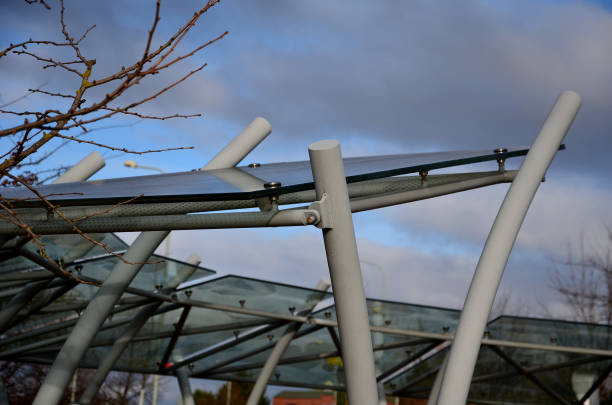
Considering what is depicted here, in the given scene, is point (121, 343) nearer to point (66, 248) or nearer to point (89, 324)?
point (66, 248)

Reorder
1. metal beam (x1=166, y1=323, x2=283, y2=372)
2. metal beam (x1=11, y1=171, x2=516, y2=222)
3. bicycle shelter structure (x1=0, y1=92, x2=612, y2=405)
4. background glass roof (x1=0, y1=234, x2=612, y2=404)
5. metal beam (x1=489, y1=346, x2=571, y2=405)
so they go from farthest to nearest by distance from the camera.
Answer: 1. metal beam (x1=489, y1=346, x2=571, y2=405)
2. metal beam (x1=166, y1=323, x2=283, y2=372)
3. background glass roof (x1=0, y1=234, x2=612, y2=404)
4. metal beam (x1=11, y1=171, x2=516, y2=222)
5. bicycle shelter structure (x1=0, y1=92, x2=612, y2=405)

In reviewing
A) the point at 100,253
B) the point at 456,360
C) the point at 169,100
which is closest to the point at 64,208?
the point at 169,100

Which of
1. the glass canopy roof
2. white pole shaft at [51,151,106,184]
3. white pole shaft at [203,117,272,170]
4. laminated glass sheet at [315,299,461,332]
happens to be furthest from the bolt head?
laminated glass sheet at [315,299,461,332]

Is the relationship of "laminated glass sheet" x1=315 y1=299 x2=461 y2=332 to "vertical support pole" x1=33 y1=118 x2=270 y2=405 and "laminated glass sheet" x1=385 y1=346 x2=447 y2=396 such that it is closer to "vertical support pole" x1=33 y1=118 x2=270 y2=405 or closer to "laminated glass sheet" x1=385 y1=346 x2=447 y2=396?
"laminated glass sheet" x1=385 y1=346 x2=447 y2=396

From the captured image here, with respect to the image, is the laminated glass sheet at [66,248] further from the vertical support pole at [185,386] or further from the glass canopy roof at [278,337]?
the vertical support pole at [185,386]

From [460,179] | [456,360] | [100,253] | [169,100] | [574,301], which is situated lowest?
[456,360]

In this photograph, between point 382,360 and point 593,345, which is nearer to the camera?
point 593,345

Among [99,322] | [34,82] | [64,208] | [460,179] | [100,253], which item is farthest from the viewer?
[100,253]

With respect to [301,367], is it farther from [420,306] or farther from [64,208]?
[64,208]

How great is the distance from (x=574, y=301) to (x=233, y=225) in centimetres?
3947

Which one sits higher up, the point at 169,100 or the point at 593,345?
the point at 593,345

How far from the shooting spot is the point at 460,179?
852 cm

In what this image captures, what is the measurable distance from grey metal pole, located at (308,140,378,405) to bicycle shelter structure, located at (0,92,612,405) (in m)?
0.01

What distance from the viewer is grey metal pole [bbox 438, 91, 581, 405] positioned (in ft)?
22.5
